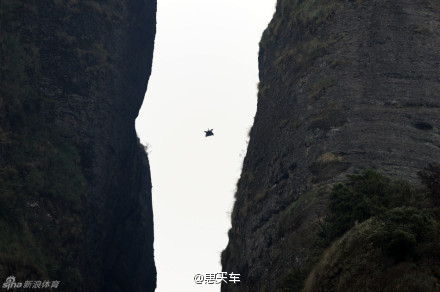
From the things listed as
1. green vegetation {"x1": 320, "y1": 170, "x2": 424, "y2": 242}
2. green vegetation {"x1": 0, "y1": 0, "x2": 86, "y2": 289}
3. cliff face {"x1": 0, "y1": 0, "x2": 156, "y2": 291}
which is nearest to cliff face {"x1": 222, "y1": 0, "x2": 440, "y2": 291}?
green vegetation {"x1": 320, "y1": 170, "x2": 424, "y2": 242}

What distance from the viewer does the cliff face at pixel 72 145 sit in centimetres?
3856

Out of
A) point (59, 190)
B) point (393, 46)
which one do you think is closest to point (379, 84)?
point (393, 46)

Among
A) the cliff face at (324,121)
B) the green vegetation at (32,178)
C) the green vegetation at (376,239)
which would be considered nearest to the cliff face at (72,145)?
the green vegetation at (32,178)

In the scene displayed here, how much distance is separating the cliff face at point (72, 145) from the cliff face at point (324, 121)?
32.5 ft

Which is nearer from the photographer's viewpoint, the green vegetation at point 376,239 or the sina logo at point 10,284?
the green vegetation at point 376,239

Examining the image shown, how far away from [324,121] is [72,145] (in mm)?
17551

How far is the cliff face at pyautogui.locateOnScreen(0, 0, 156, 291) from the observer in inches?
1518

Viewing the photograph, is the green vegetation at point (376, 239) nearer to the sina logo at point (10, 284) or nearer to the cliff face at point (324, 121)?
the cliff face at point (324, 121)

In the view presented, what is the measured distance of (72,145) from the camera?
44.6 meters

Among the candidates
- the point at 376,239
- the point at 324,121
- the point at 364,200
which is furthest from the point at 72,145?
the point at 376,239

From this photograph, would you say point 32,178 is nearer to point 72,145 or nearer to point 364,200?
point 72,145

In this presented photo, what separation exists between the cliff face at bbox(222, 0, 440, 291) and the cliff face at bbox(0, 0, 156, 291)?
9.91 m

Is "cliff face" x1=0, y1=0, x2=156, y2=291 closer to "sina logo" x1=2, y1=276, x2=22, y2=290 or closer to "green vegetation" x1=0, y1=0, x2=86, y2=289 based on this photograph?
"green vegetation" x1=0, y1=0, x2=86, y2=289

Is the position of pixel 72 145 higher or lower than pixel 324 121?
higher
